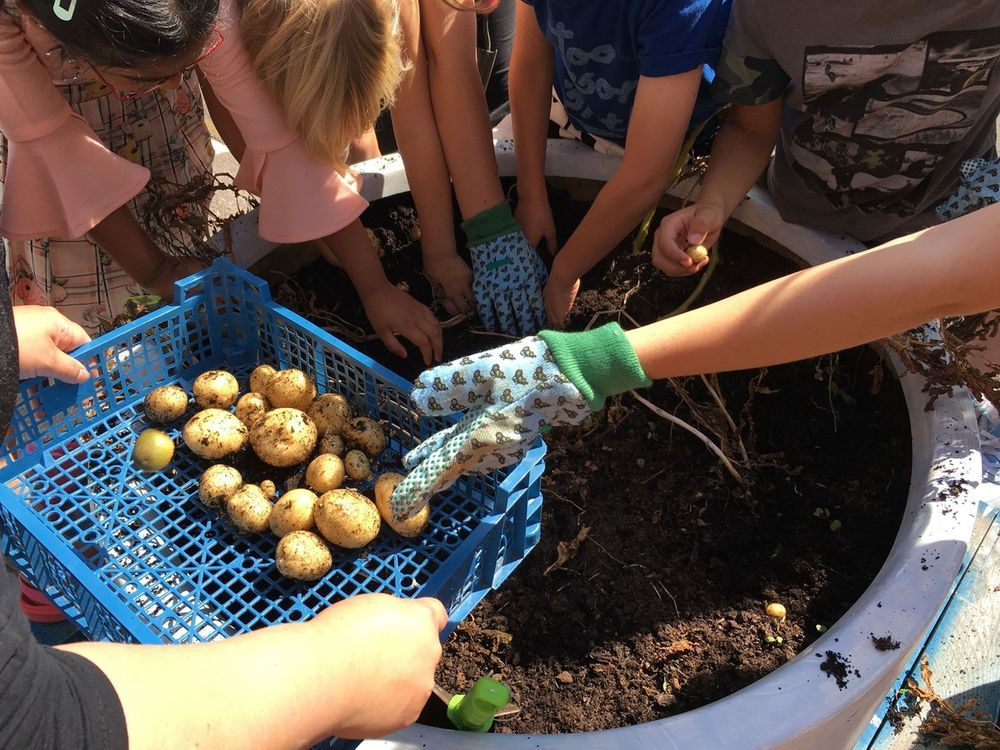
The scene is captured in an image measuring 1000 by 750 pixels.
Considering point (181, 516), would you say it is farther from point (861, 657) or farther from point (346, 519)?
point (861, 657)

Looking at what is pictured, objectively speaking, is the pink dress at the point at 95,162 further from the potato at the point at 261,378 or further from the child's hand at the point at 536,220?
the child's hand at the point at 536,220

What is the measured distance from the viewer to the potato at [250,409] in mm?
1400

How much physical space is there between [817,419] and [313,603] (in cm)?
109

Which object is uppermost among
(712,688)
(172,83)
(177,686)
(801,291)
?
(172,83)

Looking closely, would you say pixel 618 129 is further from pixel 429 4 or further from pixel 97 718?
pixel 97 718

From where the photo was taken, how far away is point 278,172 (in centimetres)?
157

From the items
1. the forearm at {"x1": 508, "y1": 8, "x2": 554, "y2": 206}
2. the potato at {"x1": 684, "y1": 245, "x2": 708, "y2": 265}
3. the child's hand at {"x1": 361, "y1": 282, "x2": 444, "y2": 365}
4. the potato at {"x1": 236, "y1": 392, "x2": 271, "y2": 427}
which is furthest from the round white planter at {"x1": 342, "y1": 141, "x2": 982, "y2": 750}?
the forearm at {"x1": 508, "y1": 8, "x2": 554, "y2": 206}

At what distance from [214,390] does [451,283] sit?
0.65 metres

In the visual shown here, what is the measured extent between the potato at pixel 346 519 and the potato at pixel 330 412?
0.64ft

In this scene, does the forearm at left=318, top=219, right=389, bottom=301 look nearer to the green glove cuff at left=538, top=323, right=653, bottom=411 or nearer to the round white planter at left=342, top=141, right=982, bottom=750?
the green glove cuff at left=538, top=323, right=653, bottom=411

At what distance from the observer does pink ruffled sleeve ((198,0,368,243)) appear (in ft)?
4.82

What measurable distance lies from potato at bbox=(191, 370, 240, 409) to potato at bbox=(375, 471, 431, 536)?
13.9 inches

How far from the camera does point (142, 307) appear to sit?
1733 millimetres

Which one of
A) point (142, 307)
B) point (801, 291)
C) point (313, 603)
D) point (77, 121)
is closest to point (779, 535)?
point (801, 291)
